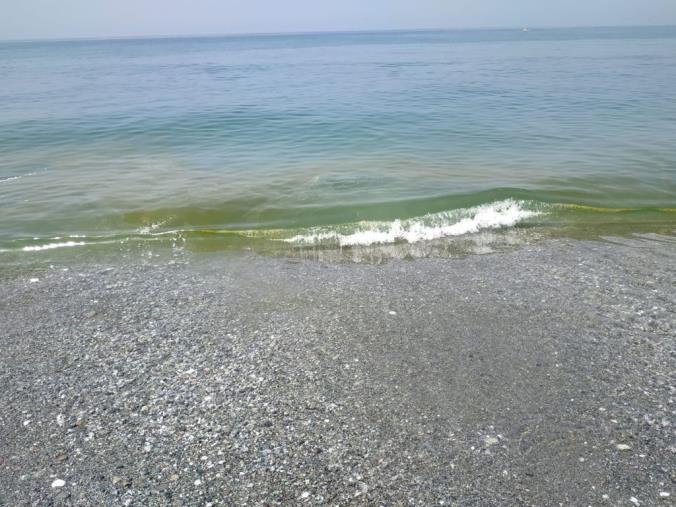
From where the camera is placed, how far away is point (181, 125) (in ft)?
80.9

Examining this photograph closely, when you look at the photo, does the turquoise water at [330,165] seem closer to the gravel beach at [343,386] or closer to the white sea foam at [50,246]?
the white sea foam at [50,246]

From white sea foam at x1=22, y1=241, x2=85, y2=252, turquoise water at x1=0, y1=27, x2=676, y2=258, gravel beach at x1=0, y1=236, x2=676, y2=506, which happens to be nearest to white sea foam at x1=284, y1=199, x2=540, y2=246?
turquoise water at x1=0, y1=27, x2=676, y2=258

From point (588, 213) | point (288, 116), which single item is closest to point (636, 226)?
point (588, 213)

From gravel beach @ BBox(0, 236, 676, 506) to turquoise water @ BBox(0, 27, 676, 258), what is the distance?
271 centimetres

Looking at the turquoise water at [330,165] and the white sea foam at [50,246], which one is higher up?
the turquoise water at [330,165]

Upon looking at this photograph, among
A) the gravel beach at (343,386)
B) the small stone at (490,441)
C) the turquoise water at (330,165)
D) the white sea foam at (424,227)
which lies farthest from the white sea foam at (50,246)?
the small stone at (490,441)

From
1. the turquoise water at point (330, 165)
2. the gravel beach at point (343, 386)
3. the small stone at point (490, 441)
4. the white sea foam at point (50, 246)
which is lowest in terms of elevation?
the small stone at point (490, 441)

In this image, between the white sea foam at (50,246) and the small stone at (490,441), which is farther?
the white sea foam at (50,246)

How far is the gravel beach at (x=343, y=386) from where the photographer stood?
4754 millimetres

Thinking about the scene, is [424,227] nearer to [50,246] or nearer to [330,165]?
[330,165]

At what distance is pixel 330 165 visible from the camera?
17.5 meters

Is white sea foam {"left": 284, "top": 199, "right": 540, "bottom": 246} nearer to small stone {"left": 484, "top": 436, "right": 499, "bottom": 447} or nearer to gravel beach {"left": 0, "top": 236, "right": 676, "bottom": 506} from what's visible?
gravel beach {"left": 0, "top": 236, "right": 676, "bottom": 506}

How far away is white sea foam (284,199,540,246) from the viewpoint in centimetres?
1110

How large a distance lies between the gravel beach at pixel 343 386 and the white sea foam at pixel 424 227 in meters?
1.86
